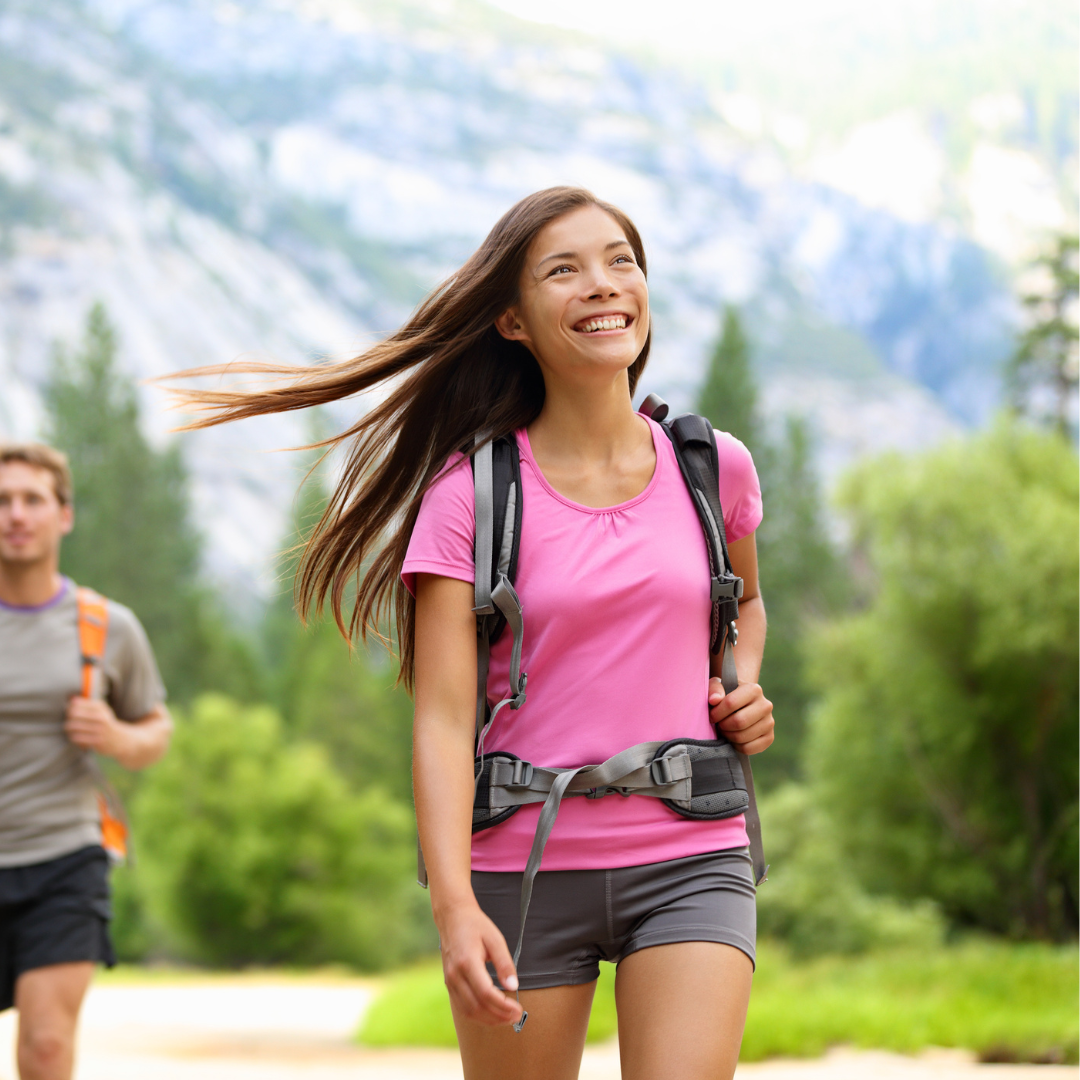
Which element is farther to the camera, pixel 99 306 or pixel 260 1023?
pixel 99 306

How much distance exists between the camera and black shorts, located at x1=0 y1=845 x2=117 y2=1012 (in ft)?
12.3

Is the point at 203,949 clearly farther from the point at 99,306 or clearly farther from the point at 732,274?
the point at 732,274

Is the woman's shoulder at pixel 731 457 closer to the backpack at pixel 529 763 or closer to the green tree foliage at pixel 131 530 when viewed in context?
the backpack at pixel 529 763

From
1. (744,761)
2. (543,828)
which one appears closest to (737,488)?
(744,761)

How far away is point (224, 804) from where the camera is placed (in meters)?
34.9

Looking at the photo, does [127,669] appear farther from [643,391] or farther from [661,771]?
[643,391]

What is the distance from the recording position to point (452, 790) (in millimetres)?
2053

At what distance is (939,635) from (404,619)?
17.7 m

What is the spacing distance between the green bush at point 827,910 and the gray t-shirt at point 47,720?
18308 mm

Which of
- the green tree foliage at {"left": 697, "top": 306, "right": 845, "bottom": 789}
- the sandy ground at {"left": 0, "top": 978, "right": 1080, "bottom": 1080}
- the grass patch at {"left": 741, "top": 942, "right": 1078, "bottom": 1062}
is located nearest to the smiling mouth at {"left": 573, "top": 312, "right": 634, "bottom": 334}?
the sandy ground at {"left": 0, "top": 978, "right": 1080, "bottom": 1080}

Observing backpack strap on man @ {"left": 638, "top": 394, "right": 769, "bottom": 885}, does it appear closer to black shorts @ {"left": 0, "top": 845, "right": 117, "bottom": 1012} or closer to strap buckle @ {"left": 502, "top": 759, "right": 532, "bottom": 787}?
strap buckle @ {"left": 502, "top": 759, "right": 532, "bottom": 787}

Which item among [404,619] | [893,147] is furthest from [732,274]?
[404,619]

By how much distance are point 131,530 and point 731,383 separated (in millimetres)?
21395

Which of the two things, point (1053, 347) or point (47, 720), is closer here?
point (47, 720)
